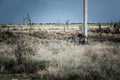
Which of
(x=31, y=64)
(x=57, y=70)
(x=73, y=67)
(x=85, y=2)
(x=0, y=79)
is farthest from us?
(x=85, y=2)

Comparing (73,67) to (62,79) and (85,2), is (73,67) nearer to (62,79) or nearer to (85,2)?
(62,79)

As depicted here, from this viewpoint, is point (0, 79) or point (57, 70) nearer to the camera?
point (0, 79)

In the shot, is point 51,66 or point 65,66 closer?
point 51,66

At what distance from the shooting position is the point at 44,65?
1280 cm

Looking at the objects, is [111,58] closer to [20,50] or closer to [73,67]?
[73,67]

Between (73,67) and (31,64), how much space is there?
2.11 meters

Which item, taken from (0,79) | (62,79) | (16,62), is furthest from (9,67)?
(62,79)

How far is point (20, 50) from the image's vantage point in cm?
1517

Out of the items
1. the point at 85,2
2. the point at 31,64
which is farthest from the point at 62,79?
the point at 85,2

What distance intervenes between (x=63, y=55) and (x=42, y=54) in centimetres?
124

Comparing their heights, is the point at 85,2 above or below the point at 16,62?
above

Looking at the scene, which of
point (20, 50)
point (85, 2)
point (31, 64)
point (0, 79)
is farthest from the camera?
point (85, 2)

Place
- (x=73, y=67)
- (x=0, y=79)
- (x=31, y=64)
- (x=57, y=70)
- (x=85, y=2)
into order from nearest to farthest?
(x=0, y=79)
(x=57, y=70)
(x=73, y=67)
(x=31, y=64)
(x=85, y=2)

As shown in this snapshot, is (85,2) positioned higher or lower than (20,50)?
higher
